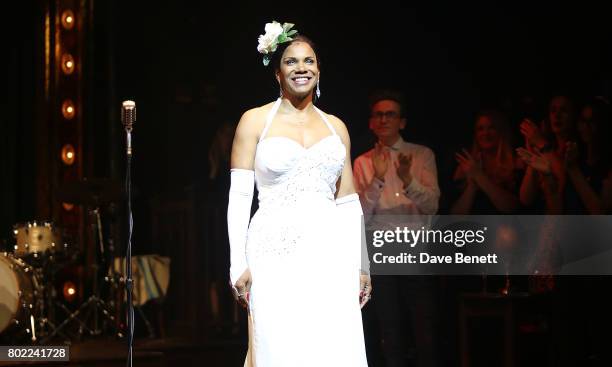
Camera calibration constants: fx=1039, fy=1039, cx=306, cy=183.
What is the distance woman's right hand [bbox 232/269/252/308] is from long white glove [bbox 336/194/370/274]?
1.39ft

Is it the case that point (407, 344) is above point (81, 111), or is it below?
below

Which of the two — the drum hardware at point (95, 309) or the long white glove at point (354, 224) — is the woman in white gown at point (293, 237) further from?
the drum hardware at point (95, 309)

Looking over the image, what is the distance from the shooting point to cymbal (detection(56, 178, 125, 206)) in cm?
772

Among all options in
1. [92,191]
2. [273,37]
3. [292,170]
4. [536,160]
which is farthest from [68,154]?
[292,170]

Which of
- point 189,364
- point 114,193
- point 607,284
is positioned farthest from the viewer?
point 114,193

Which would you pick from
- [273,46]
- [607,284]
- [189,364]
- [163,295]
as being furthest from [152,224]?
[273,46]

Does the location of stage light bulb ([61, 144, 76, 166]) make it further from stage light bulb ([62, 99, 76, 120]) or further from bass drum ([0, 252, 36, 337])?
bass drum ([0, 252, 36, 337])

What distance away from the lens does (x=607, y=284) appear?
5.93 metres

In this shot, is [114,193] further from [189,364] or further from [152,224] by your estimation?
[189,364]

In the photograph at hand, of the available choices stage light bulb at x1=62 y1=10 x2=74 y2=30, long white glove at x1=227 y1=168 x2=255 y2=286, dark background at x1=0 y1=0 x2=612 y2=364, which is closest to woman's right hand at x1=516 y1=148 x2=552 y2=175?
dark background at x1=0 y1=0 x2=612 y2=364

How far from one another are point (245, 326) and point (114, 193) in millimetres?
1466

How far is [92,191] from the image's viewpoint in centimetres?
772

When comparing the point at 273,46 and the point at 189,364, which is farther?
the point at 189,364

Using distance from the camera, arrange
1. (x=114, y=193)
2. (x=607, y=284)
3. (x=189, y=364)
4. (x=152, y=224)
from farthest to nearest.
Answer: (x=152, y=224) → (x=114, y=193) → (x=189, y=364) → (x=607, y=284)
